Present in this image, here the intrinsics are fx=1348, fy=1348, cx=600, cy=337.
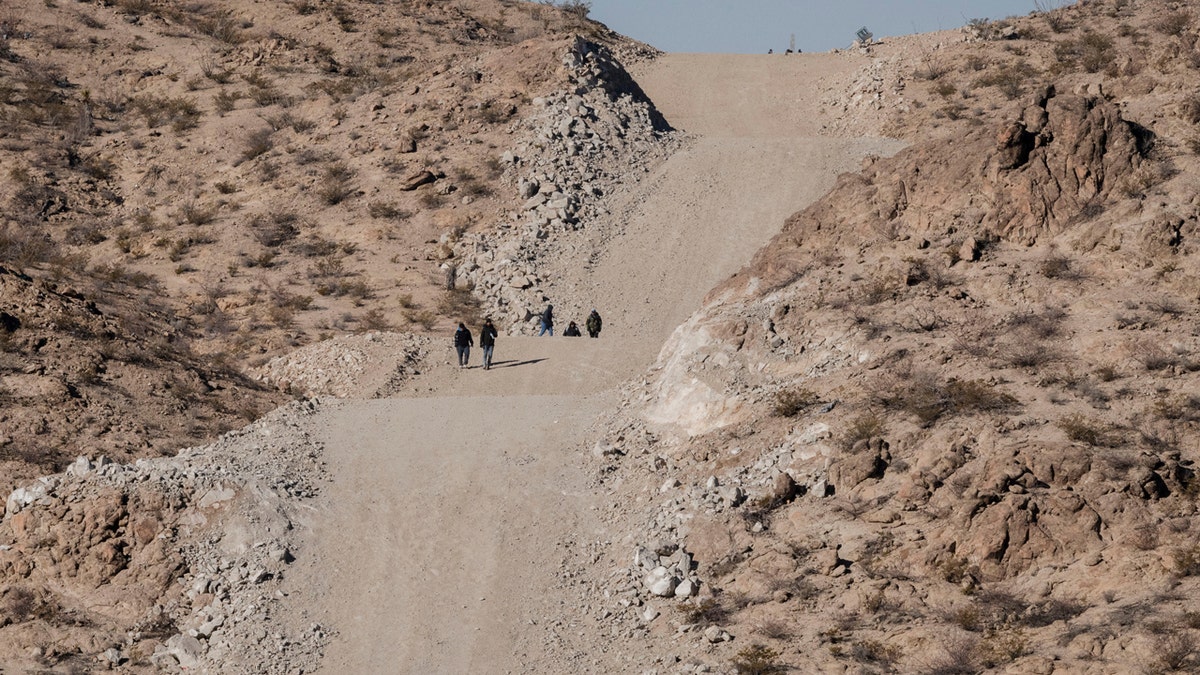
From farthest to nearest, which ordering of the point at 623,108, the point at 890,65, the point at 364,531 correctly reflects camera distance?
the point at 890,65 < the point at 623,108 < the point at 364,531

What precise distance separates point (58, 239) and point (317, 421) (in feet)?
61.8

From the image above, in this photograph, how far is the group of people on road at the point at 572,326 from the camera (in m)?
33.7

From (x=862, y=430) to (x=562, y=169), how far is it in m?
24.3

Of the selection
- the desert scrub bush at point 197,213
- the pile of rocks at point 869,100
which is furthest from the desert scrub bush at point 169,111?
the pile of rocks at point 869,100

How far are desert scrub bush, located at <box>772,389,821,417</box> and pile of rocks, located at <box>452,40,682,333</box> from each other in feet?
46.3

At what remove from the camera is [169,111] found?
49.2 meters

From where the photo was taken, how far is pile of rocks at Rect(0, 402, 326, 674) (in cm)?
1906

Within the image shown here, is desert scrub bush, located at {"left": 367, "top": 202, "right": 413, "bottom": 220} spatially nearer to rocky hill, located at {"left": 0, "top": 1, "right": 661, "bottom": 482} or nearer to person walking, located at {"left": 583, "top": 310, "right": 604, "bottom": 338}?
rocky hill, located at {"left": 0, "top": 1, "right": 661, "bottom": 482}

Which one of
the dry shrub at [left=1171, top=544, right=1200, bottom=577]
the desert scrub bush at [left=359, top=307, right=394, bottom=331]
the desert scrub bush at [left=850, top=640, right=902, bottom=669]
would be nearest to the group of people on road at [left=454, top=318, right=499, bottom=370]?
the desert scrub bush at [left=359, top=307, right=394, bottom=331]

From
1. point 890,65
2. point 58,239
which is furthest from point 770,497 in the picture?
point 890,65

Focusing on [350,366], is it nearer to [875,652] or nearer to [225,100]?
[875,652]

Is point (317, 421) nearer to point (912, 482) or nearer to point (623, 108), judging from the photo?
point (912, 482)

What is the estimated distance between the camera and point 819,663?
1573 cm

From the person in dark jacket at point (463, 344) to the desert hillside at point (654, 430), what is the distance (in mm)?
496
